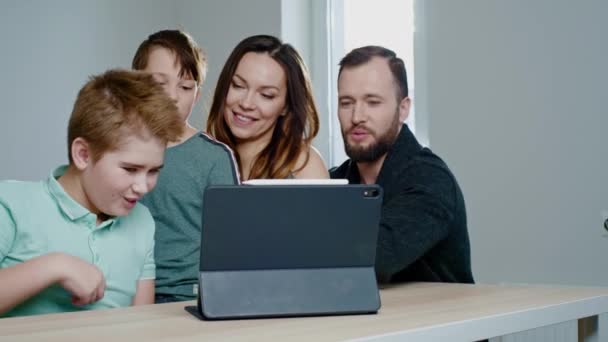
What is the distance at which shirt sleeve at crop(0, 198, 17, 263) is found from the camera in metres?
1.37

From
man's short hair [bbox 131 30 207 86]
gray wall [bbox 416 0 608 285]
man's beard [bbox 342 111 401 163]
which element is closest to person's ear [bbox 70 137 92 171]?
man's short hair [bbox 131 30 207 86]

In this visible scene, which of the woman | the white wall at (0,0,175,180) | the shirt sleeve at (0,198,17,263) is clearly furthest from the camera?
the white wall at (0,0,175,180)

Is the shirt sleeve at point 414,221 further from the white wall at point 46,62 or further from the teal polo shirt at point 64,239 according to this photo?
the white wall at point 46,62

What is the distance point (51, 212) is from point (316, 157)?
892mm

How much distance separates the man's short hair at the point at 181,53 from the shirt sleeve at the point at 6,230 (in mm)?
821

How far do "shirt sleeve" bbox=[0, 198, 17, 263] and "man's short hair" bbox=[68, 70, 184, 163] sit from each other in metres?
0.16

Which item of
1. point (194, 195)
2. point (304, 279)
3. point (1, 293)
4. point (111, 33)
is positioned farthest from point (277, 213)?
point (111, 33)

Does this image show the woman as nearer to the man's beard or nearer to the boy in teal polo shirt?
the man's beard

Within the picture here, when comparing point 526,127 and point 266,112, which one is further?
point 526,127

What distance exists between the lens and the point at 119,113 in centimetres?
144

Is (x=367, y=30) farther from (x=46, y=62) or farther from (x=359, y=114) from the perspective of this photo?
(x=359, y=114)

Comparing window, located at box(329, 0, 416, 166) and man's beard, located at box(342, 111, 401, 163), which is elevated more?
window, located at box(329, 0, 416, 166)

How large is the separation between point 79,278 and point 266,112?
965mm

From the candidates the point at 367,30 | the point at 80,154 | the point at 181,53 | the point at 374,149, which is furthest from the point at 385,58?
the point at 367,30
